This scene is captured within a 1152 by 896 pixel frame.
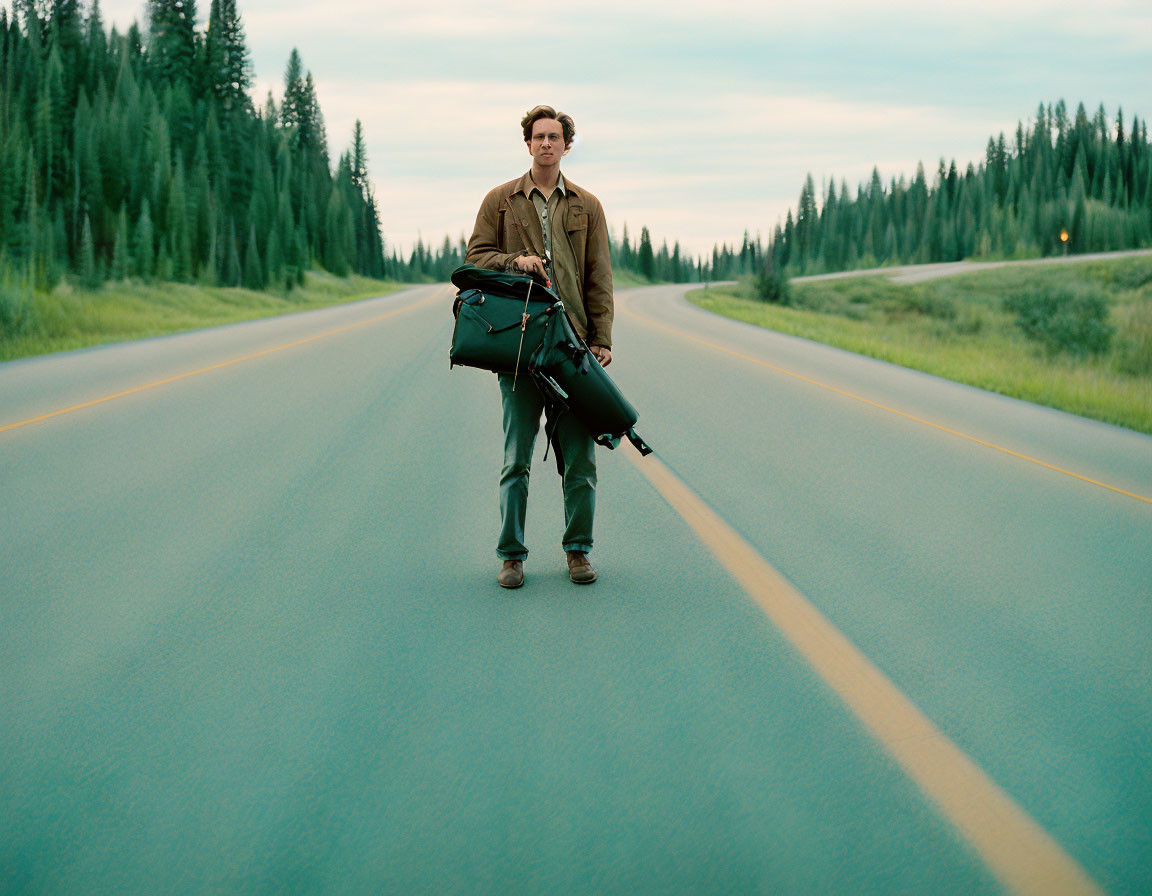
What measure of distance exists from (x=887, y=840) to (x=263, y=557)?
12.7 ft

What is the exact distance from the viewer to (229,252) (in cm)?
6906

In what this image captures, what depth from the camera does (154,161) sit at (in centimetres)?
6856

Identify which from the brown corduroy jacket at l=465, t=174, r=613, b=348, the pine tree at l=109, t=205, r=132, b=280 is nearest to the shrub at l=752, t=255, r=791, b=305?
the pine tree at l=109, t=205, r=132, b=280

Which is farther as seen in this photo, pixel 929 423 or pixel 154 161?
pixel 154 161

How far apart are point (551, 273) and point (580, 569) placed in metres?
1.45

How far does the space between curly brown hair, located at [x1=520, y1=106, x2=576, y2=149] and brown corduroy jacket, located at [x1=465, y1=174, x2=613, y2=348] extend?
0.19m

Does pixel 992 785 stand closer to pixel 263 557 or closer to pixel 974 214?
pixel 263 557

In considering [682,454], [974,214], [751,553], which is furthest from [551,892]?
[974,214]

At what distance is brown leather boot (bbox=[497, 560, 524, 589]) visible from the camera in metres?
5.27

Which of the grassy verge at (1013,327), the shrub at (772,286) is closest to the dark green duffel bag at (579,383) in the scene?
the grassy verge at (1013,327)

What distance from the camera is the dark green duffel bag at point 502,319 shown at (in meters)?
5.08

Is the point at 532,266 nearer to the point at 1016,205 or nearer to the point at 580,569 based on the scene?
the point at 580,569

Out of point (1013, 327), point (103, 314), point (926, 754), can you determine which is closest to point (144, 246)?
point (103, 314)

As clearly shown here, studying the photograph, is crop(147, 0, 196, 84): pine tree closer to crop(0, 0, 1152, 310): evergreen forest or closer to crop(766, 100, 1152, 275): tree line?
crop(0, 0, 1152, 310): evergreen forest
